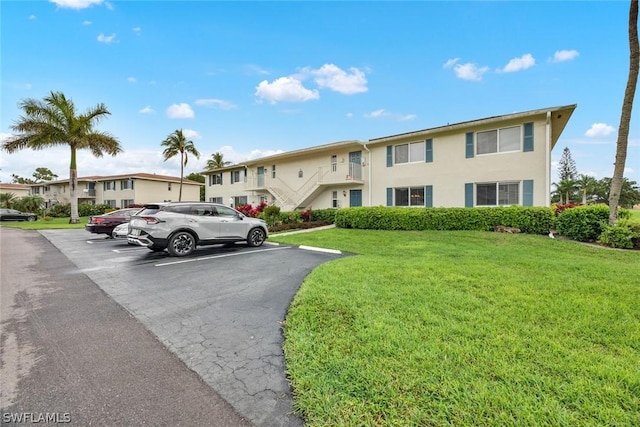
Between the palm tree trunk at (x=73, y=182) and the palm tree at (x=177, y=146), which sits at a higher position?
the palm tree at (x=177, y=146)

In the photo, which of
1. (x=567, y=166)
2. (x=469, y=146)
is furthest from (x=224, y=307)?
(x=567, y=166)

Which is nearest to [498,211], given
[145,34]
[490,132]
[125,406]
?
[490,132]

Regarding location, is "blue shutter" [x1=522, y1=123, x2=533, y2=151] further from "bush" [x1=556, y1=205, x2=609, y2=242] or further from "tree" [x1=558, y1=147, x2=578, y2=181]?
"tree" [x1=558, y1=147, x2=578, y2=181]

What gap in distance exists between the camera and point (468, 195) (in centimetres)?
1517

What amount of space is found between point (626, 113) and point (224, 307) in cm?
1489

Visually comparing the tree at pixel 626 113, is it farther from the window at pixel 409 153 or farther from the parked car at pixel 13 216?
the parked car at pixel 13 216

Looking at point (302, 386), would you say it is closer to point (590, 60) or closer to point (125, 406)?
point (125, 406)

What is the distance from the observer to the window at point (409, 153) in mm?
17031

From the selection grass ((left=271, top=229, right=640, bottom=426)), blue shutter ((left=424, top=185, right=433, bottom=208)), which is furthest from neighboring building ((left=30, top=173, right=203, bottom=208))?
grass ((left=271, top=229, right=640, bottom=426))

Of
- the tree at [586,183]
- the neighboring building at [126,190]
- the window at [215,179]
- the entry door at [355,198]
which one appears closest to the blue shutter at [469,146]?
the entry door at [355,198]

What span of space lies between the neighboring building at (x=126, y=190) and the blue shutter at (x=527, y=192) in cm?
3980

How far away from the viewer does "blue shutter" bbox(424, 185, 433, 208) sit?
1642 cm

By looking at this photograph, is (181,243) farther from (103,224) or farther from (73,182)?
(73,182)

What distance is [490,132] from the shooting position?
14.7m
